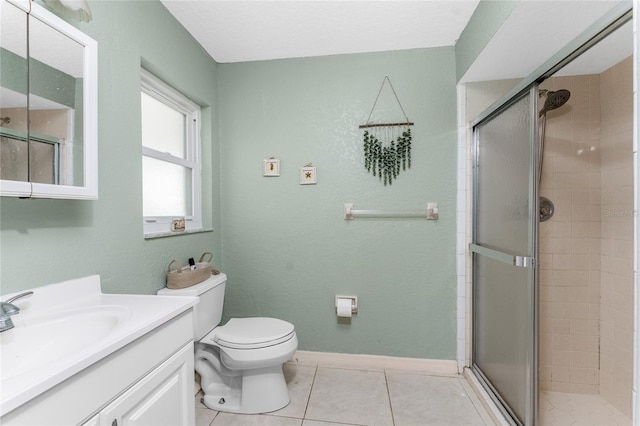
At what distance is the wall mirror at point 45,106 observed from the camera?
83cm

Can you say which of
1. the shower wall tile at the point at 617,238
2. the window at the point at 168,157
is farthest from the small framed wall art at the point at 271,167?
the shower wall tile at the point at 617,238

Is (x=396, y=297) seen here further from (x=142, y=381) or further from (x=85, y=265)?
(x=85, y=265)

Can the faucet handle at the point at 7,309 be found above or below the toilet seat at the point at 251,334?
above

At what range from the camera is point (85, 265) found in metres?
1.11

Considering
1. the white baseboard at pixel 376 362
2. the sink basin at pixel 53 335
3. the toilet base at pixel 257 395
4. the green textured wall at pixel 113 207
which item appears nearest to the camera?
the sink basin at pixel 53 335

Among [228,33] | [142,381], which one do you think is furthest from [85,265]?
[228,33]

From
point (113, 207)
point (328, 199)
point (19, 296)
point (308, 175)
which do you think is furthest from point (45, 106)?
point (328, 199)

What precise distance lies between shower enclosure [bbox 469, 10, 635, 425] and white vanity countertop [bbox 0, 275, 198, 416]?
1.59 meters

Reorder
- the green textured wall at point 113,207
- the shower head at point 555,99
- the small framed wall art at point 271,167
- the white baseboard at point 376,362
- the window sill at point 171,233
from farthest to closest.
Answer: the small framed wall art at point 271,167
the white baseboard at point 376,362
the shower head at point 555,99
the window sill at point 171,233
the green textured wall at point 113,207

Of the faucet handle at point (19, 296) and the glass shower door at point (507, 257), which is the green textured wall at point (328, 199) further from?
the faucet handle at point (19, 296)

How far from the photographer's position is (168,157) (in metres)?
1.73

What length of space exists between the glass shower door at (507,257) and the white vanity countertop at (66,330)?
4.93 ft

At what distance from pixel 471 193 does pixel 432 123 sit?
548 mm

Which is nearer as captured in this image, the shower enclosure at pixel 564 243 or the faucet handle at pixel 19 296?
the faucet handle at pixel 19 296
